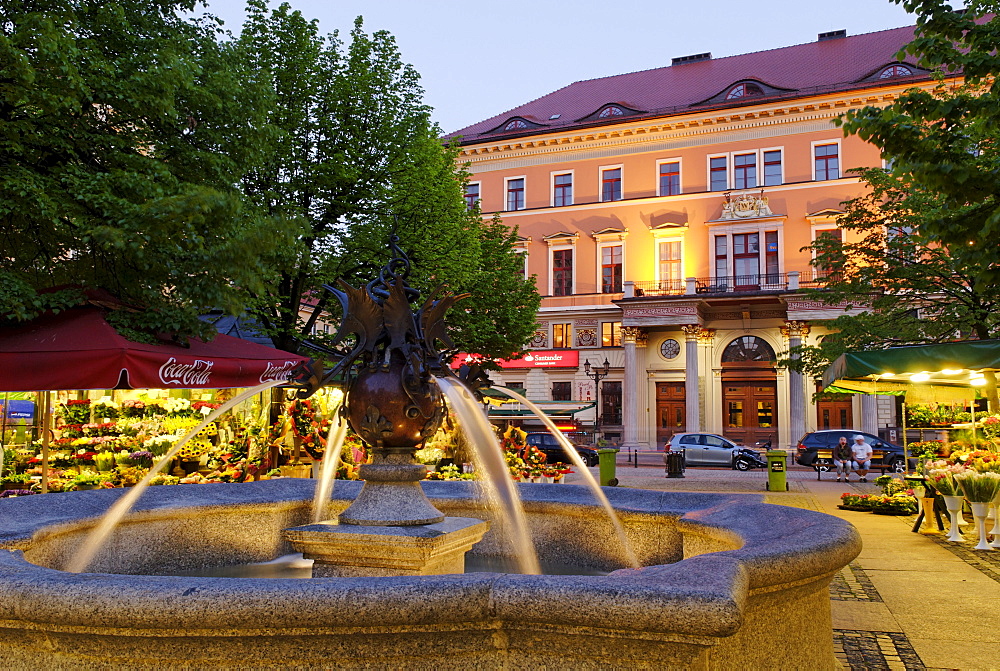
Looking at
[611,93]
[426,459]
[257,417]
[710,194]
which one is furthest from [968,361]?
[611,93]

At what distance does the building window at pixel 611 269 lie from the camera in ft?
141

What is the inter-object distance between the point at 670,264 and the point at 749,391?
8.22 metres

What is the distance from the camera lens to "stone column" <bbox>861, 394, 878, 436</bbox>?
35531 millimetres

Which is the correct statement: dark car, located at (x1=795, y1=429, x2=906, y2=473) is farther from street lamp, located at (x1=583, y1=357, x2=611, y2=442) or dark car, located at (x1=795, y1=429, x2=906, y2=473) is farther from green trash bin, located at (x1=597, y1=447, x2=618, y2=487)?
street lamp, located at (x1=583, y1=357, x2=611, y2=442)

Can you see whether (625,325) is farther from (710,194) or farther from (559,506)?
(559,506)

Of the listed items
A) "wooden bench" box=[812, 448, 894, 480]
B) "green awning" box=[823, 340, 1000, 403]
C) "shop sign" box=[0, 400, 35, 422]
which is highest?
"green awning" box=[823, 340, 1000, 403]

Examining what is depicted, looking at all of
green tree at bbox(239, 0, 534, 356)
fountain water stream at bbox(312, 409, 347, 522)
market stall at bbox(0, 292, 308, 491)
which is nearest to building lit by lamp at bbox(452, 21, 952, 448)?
green tree at bbox(239, 0, 534, 356)

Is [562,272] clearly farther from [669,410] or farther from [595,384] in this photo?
[669,410]

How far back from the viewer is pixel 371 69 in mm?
18000

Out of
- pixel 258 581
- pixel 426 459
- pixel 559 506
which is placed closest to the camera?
pixel 258 581

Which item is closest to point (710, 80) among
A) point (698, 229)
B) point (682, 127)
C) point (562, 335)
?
point (682, 127)

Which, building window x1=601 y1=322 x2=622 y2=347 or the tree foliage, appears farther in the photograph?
building window x1=601 y1=322 x2=622 y2=347

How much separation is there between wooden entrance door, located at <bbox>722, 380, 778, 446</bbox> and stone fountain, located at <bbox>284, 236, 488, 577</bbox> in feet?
120

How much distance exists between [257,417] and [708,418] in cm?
2918
